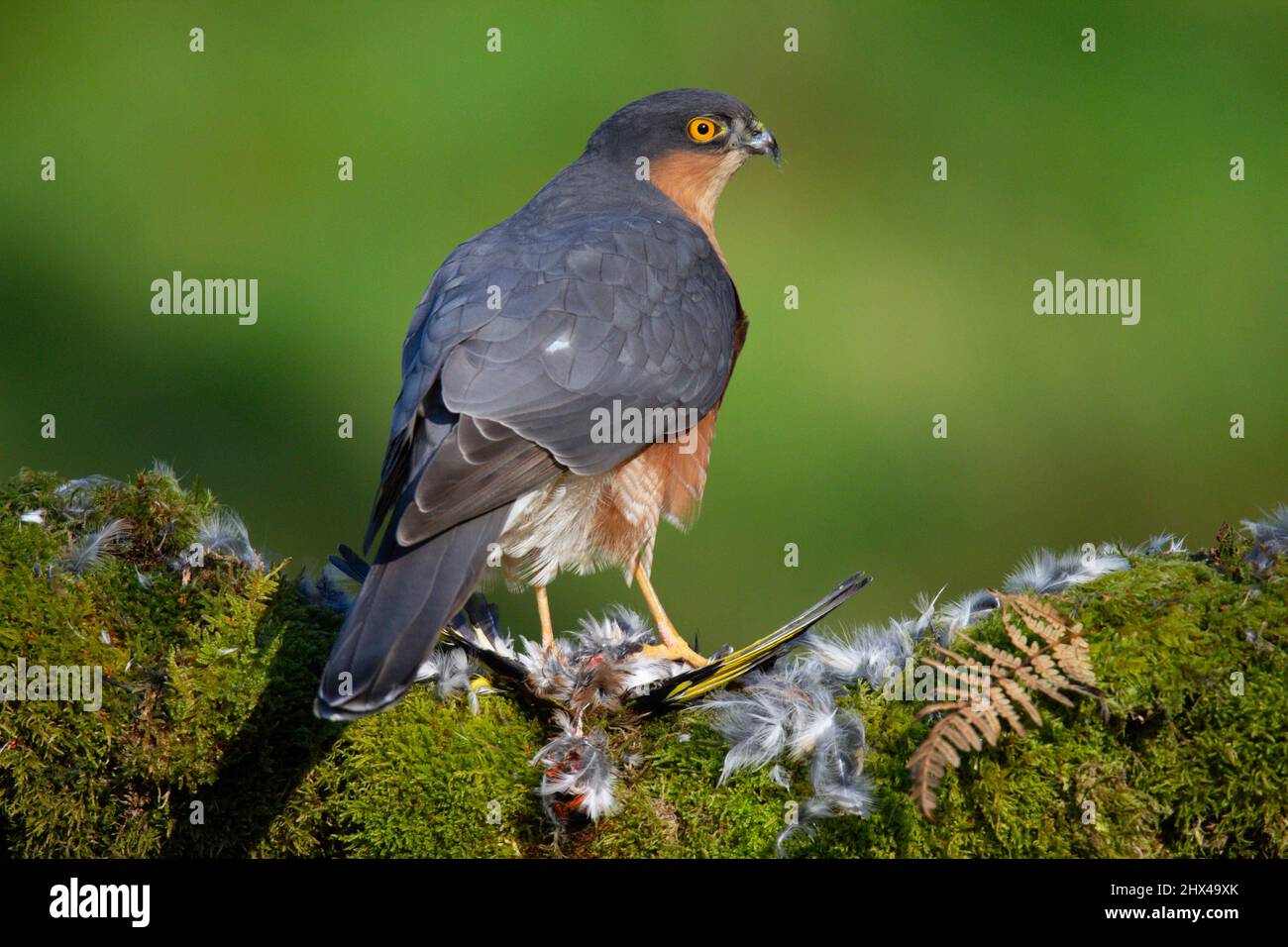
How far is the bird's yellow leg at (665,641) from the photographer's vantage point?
320cm

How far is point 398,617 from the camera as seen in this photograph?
2717 mm

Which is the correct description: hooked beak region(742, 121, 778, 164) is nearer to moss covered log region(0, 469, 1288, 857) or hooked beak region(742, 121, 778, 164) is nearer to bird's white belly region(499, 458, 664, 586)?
bird's white belly region(499, 458, 664, 586)

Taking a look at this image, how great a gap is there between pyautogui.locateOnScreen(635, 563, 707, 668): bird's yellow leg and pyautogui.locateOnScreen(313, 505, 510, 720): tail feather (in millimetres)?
459

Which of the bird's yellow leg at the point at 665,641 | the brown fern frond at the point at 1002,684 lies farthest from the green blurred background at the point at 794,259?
the brown fern frond at the point at 1002,684

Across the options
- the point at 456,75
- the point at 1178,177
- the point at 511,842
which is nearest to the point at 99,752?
the point at 511,842

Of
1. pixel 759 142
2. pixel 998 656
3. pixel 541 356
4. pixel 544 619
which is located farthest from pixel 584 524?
pixel 759 142

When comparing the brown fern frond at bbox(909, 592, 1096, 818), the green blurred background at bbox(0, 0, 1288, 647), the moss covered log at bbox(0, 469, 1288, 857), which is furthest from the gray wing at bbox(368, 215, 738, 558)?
the green blurred background at bbox(0, 0, 1288, 647)

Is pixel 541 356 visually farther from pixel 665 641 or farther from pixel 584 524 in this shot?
pixel 665 641

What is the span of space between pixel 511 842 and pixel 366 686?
0.45 metres

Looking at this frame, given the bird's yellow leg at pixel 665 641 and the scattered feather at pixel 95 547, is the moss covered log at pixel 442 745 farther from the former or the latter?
the bird's yellow leg at pixel 665 641

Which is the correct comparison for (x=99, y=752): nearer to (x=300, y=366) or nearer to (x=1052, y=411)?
(x=300, y=366)

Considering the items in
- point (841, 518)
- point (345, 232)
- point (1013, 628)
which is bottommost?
point (1013, 628)

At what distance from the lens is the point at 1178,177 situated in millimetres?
8055

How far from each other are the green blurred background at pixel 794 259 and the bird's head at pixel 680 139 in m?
2.05
